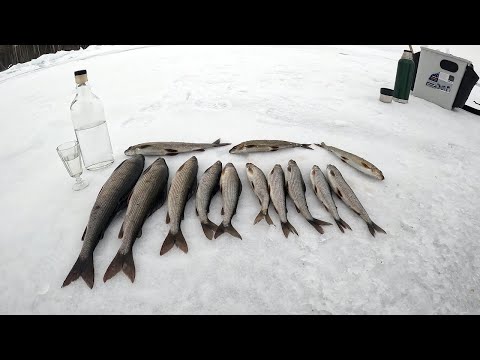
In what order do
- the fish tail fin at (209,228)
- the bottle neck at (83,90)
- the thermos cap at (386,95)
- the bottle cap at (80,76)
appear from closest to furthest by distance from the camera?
the fish tail fin at (209,228) < the bottle cap at (80,76) < the bottle neck at (83,90) < the thermos cap at (386,95)

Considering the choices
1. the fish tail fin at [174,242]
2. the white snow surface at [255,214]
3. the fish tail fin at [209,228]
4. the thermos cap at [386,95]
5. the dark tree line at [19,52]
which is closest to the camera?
the white snow surface at [255,214]

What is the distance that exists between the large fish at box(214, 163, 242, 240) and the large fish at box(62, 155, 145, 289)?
2.15ft

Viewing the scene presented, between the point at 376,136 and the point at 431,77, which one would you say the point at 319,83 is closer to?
the point at 431,77

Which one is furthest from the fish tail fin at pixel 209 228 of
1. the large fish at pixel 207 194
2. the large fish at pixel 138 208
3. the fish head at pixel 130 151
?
the fish head at pixel 130 151

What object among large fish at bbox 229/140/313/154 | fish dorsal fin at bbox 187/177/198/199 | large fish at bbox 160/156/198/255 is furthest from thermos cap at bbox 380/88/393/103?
fish dorsal fin at bbox 187/177/198/199

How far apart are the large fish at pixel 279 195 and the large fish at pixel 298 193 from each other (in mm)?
53

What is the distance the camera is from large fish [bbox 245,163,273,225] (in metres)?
1.93

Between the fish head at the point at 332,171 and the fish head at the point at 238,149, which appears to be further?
the fish head at the point at 238,149

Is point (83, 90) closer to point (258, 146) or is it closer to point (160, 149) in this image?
point (160, 149)

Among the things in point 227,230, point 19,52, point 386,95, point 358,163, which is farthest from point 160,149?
point 19,52

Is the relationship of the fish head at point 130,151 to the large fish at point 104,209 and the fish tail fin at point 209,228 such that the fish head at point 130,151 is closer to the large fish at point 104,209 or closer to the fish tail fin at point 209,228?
the large fish at point 104,209

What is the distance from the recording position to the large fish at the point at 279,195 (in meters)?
1.88

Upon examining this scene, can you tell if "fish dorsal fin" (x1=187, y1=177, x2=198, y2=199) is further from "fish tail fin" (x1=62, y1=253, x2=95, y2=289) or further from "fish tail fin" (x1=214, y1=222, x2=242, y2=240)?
"fish tail fin" (x1=62, y1=253, x2=95, y2=289)

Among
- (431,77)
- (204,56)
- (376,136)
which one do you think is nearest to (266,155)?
(376,136)
